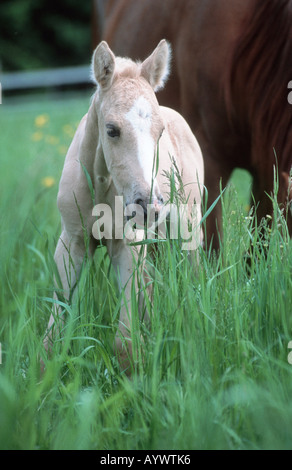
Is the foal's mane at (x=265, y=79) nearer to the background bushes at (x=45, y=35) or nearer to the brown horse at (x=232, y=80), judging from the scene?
the brown horse at (x=232, y=80)

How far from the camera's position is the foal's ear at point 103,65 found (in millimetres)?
2633

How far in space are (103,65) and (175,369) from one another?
1.10 metres

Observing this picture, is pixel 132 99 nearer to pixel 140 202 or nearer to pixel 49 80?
pixel 140 202

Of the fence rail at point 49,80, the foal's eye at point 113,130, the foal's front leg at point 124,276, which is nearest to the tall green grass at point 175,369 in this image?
the foal's front leg at point 124,276

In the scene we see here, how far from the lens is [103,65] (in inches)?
104

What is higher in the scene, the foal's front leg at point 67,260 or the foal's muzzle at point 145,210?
the foal's front leg at point 67,260

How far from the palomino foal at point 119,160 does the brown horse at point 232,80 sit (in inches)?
11.6

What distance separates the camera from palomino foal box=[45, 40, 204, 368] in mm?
2469

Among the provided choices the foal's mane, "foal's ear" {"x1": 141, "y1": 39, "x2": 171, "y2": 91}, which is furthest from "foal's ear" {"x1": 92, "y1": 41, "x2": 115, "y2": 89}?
the foal's mane

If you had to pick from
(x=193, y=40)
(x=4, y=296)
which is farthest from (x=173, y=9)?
(x=4, y=296)
